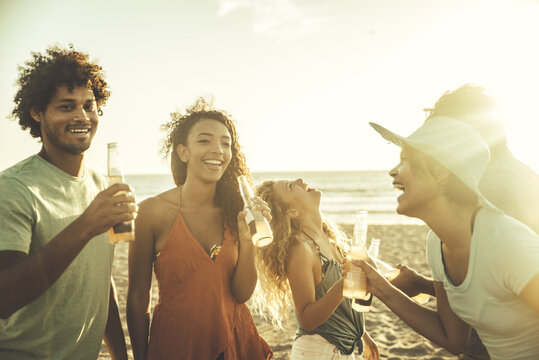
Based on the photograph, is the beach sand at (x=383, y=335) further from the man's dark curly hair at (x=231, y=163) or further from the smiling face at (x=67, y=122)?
the smiling face at (x=67, y=122)

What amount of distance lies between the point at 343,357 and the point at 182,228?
163 centimetres

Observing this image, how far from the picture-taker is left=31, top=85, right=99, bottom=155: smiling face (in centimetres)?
247

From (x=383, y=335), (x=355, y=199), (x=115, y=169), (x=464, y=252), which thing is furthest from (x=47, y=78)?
(x=355, y=199)

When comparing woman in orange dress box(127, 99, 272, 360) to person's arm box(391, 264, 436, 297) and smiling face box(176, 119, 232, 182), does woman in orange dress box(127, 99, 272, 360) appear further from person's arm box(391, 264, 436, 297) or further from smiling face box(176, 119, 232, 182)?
person's arm box(391, 264, 436, 297)

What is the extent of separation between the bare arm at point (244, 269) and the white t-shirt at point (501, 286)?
1.45 meters

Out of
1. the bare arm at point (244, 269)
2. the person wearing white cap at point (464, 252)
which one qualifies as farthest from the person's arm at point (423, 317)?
the bare arm at point (244, 269)

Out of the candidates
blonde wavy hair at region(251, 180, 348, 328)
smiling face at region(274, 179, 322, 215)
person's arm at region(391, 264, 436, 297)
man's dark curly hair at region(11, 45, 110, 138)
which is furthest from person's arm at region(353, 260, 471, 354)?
man's dark curly hair at region(11, 45, 110, 138)

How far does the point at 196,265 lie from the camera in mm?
2818

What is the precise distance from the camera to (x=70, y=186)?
2.47 metres

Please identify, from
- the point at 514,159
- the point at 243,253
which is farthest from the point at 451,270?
the point at 243,253

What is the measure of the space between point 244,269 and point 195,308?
458 millimetres

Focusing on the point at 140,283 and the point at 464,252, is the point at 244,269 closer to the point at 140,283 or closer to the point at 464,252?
the point at 140,283

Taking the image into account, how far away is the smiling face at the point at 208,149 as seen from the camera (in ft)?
10.1

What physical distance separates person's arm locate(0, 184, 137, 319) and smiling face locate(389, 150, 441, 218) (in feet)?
5.20
